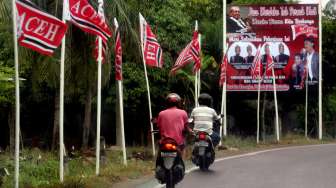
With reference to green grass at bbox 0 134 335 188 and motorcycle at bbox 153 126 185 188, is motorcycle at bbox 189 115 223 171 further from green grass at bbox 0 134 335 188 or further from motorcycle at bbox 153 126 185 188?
motorcycle at bbox 153 126 185 188

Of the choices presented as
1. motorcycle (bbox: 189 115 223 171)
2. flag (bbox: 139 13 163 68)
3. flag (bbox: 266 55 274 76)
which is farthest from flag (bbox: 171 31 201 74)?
motorcycle (bbox: 189 115 223 171)

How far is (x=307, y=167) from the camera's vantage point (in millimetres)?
16844

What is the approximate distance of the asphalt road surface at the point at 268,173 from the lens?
13570 millimetres

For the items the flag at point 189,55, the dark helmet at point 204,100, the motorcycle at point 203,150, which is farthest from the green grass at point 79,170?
the flag at point 189,55

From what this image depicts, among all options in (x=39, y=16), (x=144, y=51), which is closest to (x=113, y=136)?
(x=144, y=51)

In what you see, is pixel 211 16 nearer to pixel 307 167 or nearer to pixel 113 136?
pixel 113 136

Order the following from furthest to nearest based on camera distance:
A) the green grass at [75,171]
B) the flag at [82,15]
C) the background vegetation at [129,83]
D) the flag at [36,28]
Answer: the background vegetation at [129,83] → the flag at [82,15] → the green grass at [75,171] → the flag at [36,28]

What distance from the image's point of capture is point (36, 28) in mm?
11359

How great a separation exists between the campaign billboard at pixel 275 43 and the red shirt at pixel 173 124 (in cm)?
2141

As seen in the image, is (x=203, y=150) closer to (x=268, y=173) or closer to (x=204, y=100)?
(x=204, y=100)

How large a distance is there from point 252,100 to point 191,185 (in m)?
26.7

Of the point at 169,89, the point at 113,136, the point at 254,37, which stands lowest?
the point at 113,136

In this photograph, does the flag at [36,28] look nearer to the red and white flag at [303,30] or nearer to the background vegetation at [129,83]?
the background vegetation at [129,83]

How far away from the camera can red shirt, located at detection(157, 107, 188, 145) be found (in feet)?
39.9
